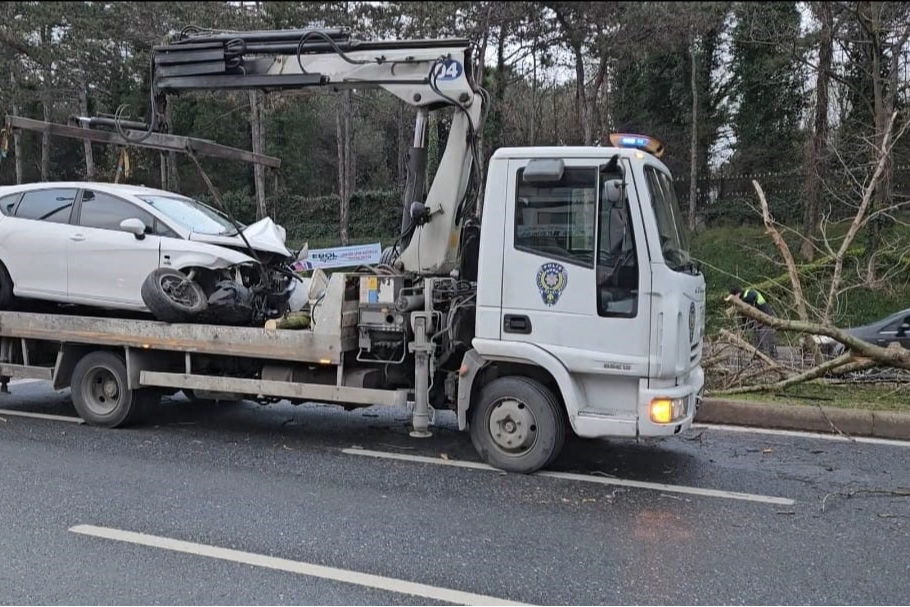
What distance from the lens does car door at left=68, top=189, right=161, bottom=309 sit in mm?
7320

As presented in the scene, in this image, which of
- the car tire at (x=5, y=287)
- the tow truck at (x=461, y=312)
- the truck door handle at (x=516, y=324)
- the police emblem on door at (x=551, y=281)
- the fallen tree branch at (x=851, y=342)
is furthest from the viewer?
the car tire at (x=5, y=287)

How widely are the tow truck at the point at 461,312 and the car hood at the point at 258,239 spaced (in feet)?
2.18

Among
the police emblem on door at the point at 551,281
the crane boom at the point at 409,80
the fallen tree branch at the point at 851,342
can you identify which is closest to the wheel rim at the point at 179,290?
the crane boom at the point at 409,80

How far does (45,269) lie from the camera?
7.67 m

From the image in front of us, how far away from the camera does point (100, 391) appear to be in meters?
7.57

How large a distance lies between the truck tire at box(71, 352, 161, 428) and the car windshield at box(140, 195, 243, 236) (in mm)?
1515

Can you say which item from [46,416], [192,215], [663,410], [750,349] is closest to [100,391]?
[46,416]

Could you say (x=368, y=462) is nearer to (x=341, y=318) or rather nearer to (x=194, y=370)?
(x=341, y=318)

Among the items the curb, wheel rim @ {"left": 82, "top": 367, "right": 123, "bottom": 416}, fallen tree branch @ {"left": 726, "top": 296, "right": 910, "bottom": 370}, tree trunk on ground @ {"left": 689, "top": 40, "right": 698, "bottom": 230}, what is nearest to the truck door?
the curb

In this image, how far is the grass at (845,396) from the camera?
7.77m

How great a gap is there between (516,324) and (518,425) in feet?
2.68

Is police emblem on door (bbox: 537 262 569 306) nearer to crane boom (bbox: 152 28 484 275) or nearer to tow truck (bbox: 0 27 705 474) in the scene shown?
tow truck (bbox: 0 27 705 474)

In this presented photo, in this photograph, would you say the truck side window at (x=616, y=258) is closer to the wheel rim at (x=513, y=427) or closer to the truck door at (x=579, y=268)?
the truck door at (x=579, y=268)

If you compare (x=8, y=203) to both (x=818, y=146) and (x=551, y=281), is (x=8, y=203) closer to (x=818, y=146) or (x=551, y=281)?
(x=551, y=281)
